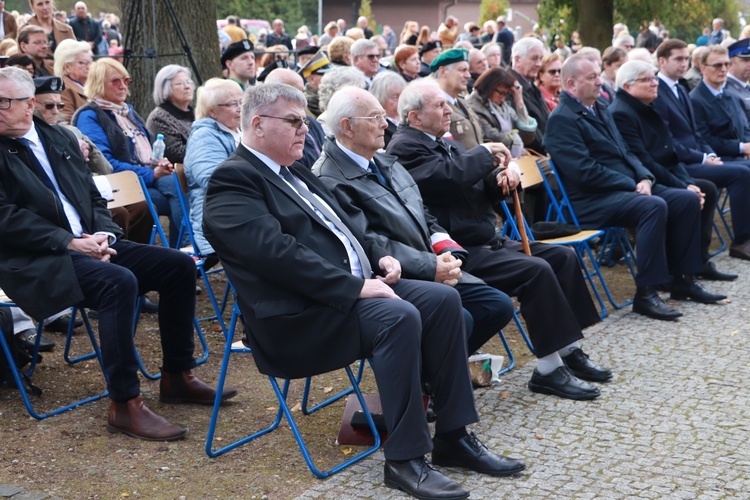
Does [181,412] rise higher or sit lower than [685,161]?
lower

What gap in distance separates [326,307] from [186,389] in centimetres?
132

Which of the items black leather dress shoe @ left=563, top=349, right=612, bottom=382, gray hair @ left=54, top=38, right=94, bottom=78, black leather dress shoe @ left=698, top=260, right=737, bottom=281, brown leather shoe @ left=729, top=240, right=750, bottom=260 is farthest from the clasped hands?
brown leather shoe @ left=729, top=240, right=750, bottom=260

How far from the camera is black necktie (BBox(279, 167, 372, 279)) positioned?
4.38 m

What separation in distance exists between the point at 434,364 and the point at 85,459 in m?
1.67

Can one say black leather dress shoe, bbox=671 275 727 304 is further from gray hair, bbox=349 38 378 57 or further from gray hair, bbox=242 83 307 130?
gray hair, bbox=349 38 378 57

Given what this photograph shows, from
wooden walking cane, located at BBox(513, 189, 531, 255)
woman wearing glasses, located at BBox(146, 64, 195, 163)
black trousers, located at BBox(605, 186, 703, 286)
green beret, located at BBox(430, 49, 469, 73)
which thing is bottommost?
black trousers, located at BBox(605, 186, 703, 286)

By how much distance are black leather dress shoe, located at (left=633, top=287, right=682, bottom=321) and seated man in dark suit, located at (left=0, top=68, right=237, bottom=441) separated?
10.6ft

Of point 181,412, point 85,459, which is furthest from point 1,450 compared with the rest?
point 181,412

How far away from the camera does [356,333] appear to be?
407 centimetres

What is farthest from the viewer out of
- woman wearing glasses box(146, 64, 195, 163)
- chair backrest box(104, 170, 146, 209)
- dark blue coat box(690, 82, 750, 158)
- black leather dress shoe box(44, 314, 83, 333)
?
dark blue coat box(690, 82, 750, 158)

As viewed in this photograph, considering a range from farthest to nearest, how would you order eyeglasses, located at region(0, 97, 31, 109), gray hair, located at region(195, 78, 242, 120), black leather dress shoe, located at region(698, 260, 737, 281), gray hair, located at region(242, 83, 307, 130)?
black leather dress shoe, located at region(698, 260, 737, 281) → gray hair, located at region(195, 78, 242, 120) → eyeglasses, located at region(0, 97, 31, 109) → gray hair, located at region(242, 83, 307, 130)

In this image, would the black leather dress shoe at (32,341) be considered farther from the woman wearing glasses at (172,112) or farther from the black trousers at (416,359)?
the black trousers at (416,359)

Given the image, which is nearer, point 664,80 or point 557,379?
point 557,379

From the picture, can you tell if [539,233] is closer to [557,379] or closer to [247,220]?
[557,379]
